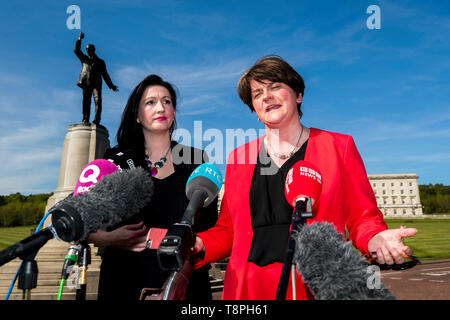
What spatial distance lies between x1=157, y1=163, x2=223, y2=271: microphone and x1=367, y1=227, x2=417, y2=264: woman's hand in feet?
2.97

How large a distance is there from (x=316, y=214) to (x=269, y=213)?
0.31 meters

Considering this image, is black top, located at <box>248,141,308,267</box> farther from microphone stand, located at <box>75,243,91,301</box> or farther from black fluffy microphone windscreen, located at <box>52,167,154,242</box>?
microphone stand, located at <box>75,243,91,301</box>

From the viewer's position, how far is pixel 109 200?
1702 millimetres

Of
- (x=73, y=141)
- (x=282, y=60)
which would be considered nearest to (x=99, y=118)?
(x=73, y=141)

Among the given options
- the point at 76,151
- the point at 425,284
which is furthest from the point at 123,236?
the point at 425,284

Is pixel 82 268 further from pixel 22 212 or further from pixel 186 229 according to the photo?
pixel 22 212

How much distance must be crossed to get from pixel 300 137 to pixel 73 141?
12249mm

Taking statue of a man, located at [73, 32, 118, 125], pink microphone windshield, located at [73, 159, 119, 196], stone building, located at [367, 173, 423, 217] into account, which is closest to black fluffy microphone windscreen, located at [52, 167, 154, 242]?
pink microphone windshield, located at [73, 159, 119, 196]

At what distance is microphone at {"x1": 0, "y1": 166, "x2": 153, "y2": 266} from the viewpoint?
1358 mm

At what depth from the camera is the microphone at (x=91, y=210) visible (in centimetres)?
136

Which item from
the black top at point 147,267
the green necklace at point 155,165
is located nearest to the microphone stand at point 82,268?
the black top at point 147,267

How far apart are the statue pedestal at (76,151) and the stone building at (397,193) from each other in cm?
11685
